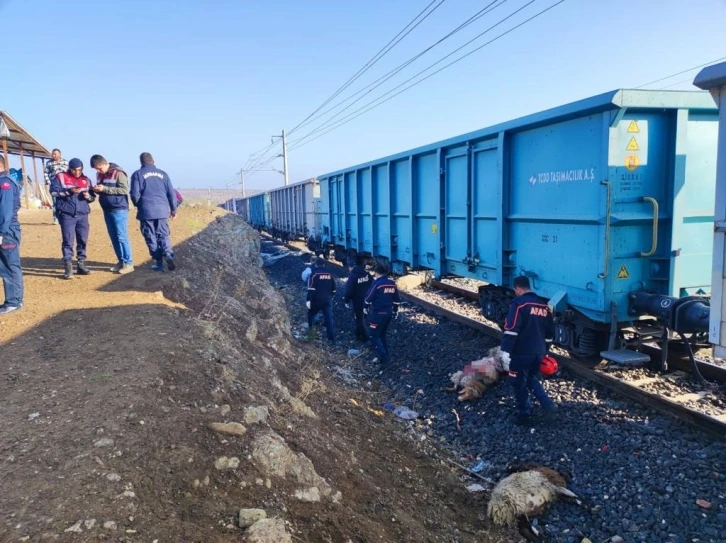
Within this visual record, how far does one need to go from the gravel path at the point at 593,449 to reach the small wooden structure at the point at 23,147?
1728 centimetres

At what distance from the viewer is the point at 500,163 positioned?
6391 millimetres

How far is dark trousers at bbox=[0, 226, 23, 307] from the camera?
5.50 metres

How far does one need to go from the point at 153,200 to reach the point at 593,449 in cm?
667

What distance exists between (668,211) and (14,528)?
5839 millimetres

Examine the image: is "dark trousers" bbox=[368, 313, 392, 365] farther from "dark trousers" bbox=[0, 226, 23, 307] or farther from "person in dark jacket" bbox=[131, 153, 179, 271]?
"dark trousers" bbox=[0, 226, 23, 307]

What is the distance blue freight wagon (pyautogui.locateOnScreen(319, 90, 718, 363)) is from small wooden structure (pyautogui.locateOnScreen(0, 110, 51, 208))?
17.5m

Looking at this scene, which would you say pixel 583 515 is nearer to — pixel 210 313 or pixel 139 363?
pixel 139 363

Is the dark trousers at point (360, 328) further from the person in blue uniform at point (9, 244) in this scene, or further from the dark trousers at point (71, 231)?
the person in blue uniform at point (9, 244)

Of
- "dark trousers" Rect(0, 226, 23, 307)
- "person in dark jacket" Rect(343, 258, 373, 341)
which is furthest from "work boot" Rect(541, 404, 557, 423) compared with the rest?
"dark trousers" Rect(0, 226, 23, 307)

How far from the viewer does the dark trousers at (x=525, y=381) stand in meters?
4.98

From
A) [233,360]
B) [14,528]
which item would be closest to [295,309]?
[233,360]

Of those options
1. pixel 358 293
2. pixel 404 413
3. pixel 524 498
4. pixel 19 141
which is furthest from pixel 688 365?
pixel 19 141

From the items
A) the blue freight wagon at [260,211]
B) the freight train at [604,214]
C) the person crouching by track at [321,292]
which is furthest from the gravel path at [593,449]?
the blue freight wagon at [260,211]

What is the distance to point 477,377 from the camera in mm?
5930
